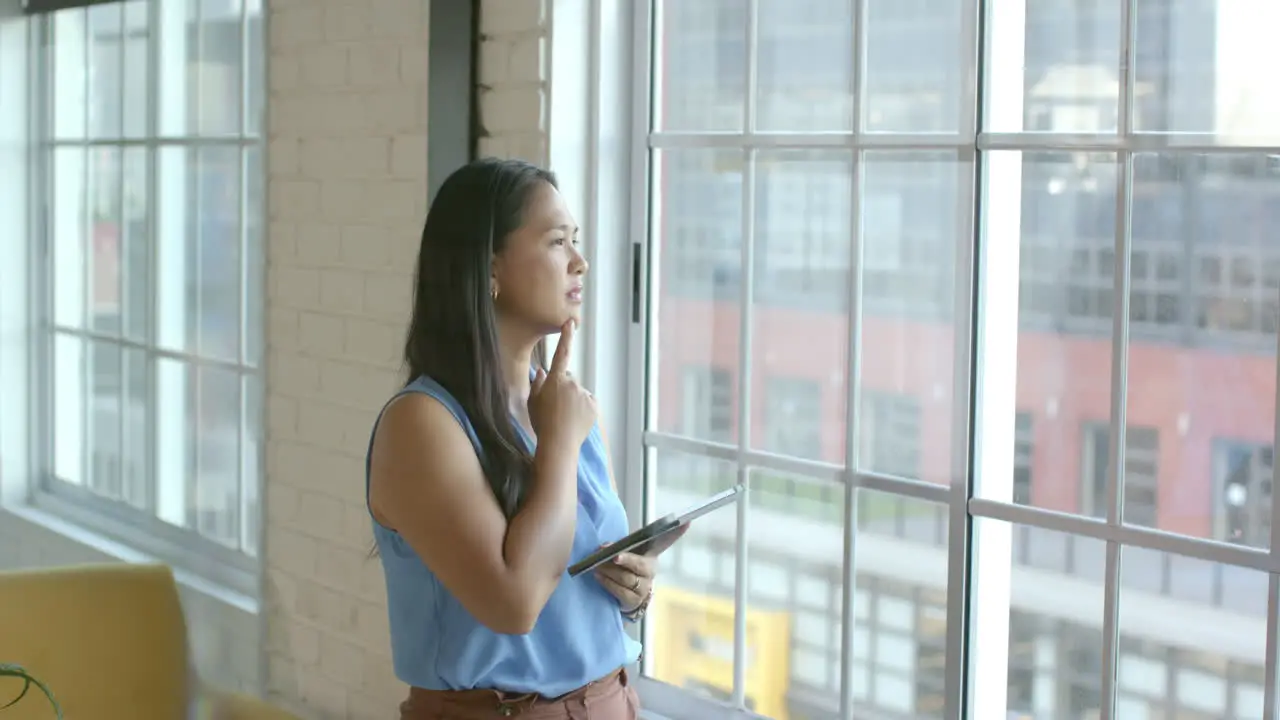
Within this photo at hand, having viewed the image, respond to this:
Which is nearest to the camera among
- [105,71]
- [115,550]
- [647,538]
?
[647,538]

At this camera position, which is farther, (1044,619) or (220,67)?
(220,67)

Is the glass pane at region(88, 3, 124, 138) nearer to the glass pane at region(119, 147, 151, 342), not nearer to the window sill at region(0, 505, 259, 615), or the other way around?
the glass pane at region(119, 147, 151, 342)

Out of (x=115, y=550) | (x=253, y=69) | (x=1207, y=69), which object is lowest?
(x=115, y=550)

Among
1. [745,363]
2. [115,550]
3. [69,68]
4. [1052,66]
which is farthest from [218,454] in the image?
[1052,66]

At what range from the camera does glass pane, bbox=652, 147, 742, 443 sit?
2.77 metres

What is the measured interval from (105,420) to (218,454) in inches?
32.4

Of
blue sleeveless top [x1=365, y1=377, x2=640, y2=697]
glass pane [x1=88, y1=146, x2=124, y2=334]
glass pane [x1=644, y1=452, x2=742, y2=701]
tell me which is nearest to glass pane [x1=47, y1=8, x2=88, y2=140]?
glass pane [x1=88, y1=146, x2=124, y2=334]

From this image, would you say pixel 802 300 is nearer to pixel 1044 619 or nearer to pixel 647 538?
pixel 1044 619

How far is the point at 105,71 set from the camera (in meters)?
4.95

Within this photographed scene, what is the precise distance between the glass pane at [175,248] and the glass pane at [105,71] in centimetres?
40

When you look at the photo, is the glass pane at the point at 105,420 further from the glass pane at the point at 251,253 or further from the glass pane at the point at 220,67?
the glass pane at the point at 220,67

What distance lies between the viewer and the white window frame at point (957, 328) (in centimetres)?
213

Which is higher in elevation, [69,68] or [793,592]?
[69,68]

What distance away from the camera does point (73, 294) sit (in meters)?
5.17
